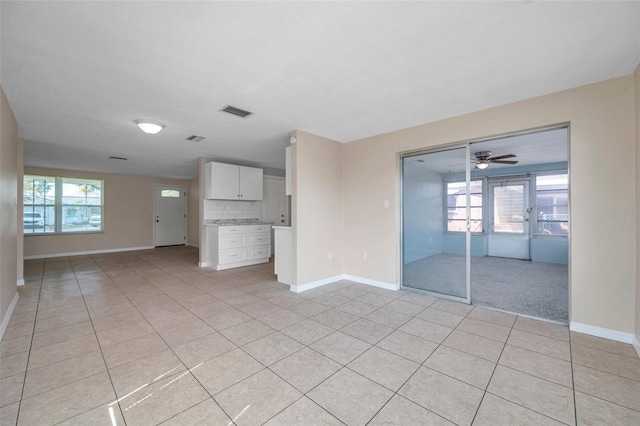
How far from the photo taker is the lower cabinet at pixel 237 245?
549cm

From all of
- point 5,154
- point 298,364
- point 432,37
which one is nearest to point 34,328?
point 5,154

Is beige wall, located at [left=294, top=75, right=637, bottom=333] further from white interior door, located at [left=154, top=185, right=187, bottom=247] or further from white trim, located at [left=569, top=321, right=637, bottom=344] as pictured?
white interior door, located at [left=154, top=185, right=187, bottom=247]

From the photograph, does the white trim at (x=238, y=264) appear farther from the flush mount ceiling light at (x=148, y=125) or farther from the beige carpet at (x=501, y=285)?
the beige carpet at (x=501, y=285)

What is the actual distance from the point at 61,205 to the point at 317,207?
762 cm

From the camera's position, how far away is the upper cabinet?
18.8ft

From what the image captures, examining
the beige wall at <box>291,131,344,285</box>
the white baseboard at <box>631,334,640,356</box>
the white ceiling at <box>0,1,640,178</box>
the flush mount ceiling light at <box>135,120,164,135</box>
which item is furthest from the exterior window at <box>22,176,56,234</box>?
the white baseboard at <box>631,334,640,356</box>

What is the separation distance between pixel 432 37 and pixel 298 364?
262cm

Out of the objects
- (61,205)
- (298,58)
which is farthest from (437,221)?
(61,205)

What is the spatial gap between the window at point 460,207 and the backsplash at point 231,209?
4.85 meters

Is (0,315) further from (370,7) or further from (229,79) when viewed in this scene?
(370,7)

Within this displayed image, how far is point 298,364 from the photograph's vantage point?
2035mm

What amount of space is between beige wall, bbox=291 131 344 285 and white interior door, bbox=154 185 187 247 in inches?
275

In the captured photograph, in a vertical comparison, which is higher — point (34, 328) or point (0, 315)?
point (0, 315)

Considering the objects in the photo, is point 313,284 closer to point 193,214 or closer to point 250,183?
point 250,183
